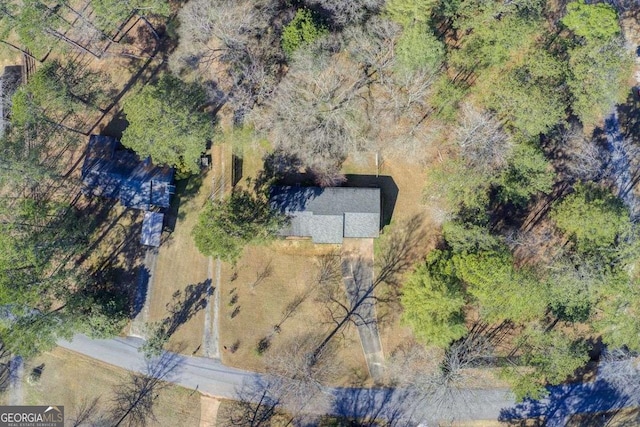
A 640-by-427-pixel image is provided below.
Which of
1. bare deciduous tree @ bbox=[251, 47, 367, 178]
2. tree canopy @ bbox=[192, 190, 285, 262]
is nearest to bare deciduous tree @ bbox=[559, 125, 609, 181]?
bare deciduous tree @ bbox=[251, 47, 367, 178]

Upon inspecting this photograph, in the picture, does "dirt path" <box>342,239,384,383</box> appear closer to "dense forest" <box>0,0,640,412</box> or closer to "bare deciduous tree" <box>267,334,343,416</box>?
"bare deciduous tree" <box>267,334,343,416</box>

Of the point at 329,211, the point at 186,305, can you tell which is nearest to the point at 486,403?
the point at 329,211

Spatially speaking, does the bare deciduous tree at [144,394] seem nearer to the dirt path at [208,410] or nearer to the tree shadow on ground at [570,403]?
the dirt path at [208,410]

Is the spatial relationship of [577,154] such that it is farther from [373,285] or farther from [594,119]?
[373,285]

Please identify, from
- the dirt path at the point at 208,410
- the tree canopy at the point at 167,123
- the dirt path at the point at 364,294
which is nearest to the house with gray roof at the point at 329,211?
the dirt path at the point at 364,294

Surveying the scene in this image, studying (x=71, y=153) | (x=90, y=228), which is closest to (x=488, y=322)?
(x=90, y=228)

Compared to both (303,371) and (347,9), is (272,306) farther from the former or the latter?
(347,9)
